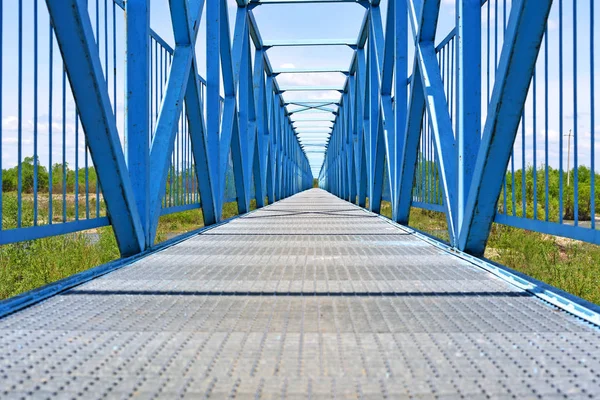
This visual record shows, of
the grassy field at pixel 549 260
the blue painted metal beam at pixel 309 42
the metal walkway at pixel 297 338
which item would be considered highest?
the blue painted metal beam at pixel 309 42

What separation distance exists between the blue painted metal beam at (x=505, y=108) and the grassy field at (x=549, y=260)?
7.72ft

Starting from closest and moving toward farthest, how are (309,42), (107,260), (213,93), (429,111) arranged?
(429,111)
(107,260)
(213,93)
(309,42)

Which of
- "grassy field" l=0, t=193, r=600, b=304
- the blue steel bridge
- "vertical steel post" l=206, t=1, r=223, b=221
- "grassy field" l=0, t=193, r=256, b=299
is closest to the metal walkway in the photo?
the blue steel bridge

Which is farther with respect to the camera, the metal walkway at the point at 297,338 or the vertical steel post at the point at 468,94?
the vertical steel post at the point at 468,94

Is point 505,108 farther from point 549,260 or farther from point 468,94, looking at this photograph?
point 549,260

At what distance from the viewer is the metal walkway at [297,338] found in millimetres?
1780

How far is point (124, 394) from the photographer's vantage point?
170 cm

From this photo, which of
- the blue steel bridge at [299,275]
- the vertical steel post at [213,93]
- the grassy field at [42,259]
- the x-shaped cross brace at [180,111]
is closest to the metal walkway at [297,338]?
the blue steel bridge at [299,275]

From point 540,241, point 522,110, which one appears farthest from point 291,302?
point 540,241

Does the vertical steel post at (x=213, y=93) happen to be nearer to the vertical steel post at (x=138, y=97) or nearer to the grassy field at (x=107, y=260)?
the grassy field at (x=107, y=260)

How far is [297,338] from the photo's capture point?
7.48ft

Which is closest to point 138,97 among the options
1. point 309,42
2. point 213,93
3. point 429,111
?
point 429,111

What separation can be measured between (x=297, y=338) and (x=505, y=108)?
246 cm

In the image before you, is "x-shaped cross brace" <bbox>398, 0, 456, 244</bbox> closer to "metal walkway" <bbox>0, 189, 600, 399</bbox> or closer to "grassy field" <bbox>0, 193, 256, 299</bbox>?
"metal walkway" <bbox>0, 189, 600, 399</bbox>
